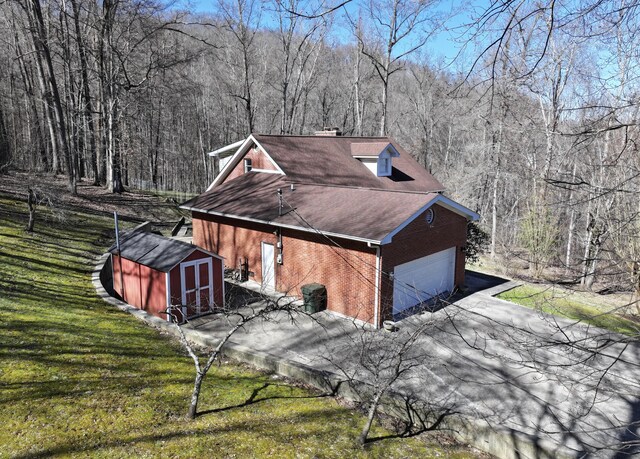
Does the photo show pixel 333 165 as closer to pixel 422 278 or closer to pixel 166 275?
pixel 422 278

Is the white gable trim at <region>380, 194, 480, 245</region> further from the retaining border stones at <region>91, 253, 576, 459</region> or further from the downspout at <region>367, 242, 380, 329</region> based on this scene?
the retaining border stones at <region>91, 253, 576, 459</region>

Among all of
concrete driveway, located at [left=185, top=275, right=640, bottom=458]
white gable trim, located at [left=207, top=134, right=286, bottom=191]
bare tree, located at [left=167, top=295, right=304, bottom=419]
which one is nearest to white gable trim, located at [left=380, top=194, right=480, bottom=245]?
concrete driveway, located at [left=185, top=275, right=640, bottom=458]

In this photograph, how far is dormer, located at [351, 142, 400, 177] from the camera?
22312mm

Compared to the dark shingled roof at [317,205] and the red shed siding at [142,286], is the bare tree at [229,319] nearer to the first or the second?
the red shed siding at [142,286]

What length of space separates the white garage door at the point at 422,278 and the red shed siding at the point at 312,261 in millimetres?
1109

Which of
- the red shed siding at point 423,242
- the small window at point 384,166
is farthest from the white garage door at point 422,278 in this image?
the small window at point 384,166

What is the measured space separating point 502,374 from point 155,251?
996 centimetres

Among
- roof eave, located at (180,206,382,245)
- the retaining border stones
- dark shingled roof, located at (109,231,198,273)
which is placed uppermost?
roof eave, located at (180,206,382,245)

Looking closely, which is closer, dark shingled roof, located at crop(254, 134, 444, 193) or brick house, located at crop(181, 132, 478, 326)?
brick house, located at crop(181, 132, 478, 326)

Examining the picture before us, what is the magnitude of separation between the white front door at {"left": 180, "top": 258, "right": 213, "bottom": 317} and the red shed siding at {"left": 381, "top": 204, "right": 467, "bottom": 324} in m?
5.17

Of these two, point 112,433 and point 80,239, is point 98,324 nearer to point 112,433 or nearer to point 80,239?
point 112,433

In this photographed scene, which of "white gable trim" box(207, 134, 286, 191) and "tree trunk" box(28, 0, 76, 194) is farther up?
"tree trunk" box(28, 0, 76, 194)

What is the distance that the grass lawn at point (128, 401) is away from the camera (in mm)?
6488

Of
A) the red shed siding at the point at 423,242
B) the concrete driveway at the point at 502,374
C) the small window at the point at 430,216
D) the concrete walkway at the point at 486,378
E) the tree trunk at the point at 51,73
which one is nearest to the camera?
the concrete walkway at the point at 486,378
